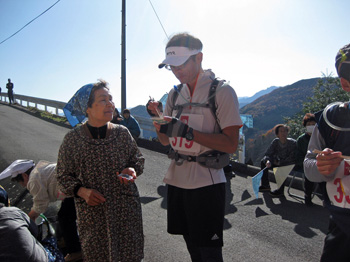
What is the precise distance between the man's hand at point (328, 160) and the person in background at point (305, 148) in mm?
4076

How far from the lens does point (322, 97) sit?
13.6 metres

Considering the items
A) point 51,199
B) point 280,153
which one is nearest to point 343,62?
point 51,199

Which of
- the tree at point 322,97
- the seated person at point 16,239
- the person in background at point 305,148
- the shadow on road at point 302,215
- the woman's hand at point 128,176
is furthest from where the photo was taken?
the tree at point 322,97

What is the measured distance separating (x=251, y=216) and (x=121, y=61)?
884cm

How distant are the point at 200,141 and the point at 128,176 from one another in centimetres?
69

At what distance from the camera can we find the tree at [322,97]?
43.1 feet

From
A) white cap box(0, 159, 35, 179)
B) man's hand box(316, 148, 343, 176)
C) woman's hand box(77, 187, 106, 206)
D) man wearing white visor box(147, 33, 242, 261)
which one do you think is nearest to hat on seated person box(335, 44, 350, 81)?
man's hand box(316, 148, 343, 176)

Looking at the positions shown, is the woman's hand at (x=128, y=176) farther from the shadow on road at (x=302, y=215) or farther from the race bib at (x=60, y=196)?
the shadow on road at (x=302, y=215)

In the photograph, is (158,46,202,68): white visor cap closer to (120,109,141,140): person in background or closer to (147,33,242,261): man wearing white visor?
(147,33,242,261): man wearing white visor

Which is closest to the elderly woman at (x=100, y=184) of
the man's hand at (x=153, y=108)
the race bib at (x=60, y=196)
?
the man's hand at (x=153, y=108)

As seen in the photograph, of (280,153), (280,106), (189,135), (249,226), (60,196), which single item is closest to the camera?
(189,135)

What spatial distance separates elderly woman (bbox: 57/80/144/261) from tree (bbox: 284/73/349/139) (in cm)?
1272

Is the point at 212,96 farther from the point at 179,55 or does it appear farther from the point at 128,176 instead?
the point at 128,176

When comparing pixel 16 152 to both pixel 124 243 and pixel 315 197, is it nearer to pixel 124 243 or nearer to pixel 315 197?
pixel 124 243
